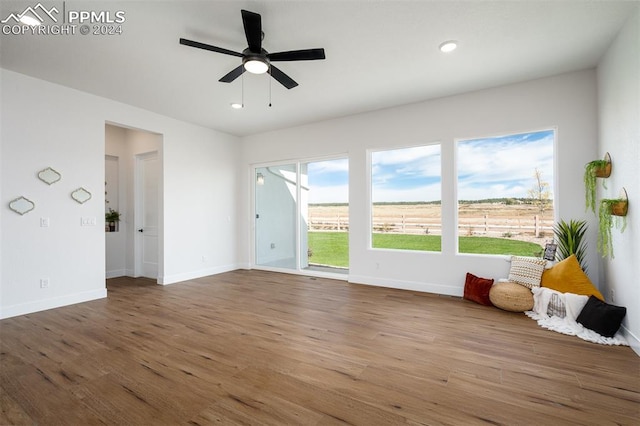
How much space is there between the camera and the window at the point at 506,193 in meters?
3.89

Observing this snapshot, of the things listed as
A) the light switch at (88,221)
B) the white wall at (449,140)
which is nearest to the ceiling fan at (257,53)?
the white wall at (449,140)

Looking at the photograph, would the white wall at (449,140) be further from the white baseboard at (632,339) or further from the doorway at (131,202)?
the doorway at (131,202)

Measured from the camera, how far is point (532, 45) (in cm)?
302

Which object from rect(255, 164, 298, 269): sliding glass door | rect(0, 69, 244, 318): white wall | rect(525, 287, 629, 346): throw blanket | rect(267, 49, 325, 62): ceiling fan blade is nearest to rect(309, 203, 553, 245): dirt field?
rect(525, 287, 629, 346): throw blanket

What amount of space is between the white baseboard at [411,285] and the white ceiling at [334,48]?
2.90 meters

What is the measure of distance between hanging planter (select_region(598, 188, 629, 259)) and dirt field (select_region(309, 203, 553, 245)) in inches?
37.8

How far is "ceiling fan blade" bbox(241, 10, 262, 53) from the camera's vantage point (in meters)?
2.19

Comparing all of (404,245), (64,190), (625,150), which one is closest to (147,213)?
(64,190)

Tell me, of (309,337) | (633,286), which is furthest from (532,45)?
(309,337)

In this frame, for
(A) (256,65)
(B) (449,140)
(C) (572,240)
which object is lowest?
(C) (572,240)

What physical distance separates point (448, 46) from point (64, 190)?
204 inches

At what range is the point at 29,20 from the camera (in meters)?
2.59

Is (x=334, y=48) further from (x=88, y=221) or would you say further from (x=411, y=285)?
(x=88, y=221)

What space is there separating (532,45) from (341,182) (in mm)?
3276
